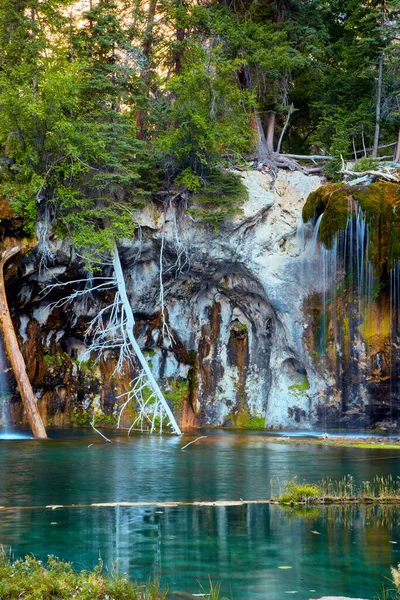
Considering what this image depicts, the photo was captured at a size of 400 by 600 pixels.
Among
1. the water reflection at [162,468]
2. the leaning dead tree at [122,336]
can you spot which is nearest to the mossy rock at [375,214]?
the leaning dead tree at [122,336]

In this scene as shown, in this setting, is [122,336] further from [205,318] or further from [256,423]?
[256,423]

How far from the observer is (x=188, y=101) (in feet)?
83.0

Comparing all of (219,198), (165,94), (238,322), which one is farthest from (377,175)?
(165,94)

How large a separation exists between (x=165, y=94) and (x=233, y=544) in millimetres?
22667

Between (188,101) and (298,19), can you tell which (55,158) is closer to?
(188,101)

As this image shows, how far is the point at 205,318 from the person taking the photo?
28406 mm

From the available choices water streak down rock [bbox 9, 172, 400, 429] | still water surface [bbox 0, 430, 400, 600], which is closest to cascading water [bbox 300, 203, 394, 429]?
water streak down rock [bbox 9, 172, 400, 429]

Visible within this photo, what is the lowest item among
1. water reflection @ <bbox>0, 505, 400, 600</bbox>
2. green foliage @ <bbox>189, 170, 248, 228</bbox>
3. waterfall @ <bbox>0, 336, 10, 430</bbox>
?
water reflection @ <bbox>0, 505, 400, 600</bbox>

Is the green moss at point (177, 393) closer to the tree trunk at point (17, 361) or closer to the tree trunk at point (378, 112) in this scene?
the tree trunk at point (17, 361)

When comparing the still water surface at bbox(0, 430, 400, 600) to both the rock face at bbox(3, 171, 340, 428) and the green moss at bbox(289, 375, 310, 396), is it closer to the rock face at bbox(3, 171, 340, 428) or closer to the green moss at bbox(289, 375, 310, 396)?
the green moss at bbox(289, 375, 310, 396)

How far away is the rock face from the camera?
2584cm

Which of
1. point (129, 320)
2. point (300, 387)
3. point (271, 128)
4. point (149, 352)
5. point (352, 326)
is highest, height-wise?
point (271, 128)

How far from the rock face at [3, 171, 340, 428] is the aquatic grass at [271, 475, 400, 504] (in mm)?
12940

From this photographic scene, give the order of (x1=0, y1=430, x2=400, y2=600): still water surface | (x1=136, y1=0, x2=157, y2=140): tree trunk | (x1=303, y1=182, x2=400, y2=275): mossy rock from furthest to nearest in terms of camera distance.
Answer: (x1=136, y1=0, x2=157, y2=140): tree trunk < (x1=303, y1=182, x2=400, y2=275): mossy rock < (x1=0, y1=430, x2=400, y2=600): still water surface
